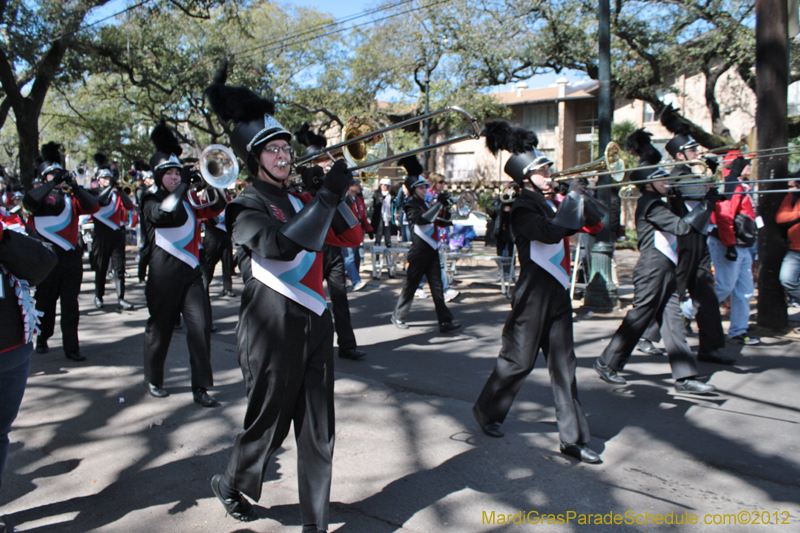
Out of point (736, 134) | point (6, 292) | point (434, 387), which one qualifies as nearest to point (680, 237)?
point (434, 387)

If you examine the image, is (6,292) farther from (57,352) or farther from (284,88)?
(284,88)

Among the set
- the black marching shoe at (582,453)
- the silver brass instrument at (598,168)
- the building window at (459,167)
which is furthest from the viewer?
the building window at (459,167)

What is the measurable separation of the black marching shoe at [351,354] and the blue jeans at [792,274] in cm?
449

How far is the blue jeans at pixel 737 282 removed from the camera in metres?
6.85

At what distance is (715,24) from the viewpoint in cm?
1372

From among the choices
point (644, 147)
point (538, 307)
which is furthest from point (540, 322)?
point (644, 147)

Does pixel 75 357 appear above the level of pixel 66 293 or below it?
below

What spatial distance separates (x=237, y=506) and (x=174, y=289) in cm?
231

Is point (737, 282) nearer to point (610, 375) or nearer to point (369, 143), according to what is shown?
point (610, 375)

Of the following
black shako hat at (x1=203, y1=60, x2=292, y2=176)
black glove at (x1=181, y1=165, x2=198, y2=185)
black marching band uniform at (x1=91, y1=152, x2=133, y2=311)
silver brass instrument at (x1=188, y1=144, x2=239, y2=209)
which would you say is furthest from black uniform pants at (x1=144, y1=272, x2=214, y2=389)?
black marching band uniform at (x1=91, y1=152, x2=133, y2=311)

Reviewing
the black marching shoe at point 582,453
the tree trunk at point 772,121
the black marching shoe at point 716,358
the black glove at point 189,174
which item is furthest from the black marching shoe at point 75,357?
the tree trunk at point 772,121

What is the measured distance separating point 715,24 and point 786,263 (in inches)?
364

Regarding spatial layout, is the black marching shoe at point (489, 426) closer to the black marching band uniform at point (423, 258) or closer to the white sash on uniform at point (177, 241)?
the white sash on uniform at point (177, 241)

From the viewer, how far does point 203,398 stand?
4.87 meters
